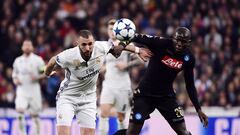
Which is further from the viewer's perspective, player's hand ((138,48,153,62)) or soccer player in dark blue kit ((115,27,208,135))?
player's hand ((138,48,153,62))

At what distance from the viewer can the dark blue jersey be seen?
12.5 m

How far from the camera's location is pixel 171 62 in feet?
41.2

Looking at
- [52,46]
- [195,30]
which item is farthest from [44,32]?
[195,30]

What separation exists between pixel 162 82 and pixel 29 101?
5.85 m

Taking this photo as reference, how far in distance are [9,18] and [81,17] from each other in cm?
222

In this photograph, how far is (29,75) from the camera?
1789 cm

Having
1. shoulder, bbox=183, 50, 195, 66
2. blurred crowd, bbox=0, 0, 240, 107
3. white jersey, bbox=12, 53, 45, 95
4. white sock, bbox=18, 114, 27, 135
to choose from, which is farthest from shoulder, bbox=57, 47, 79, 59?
blurred crowd, bbox=0, 0, 240, 107

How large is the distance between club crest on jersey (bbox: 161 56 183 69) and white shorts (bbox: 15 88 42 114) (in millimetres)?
5768

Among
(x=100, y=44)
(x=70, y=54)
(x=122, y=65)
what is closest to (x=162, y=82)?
(x=100, y=44)

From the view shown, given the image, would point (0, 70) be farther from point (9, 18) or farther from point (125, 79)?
point (125, 79)

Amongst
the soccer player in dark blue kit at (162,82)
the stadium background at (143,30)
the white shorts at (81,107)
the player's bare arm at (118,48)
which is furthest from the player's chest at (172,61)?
the stadium background at (143,30)

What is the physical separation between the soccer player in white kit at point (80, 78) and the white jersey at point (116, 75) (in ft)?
10.1

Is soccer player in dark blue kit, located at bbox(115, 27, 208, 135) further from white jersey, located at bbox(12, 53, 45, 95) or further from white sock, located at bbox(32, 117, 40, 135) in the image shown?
white jersey, located at bbox(12, 53, 45, 95)

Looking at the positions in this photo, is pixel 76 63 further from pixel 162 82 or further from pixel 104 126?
pixel 104 126
